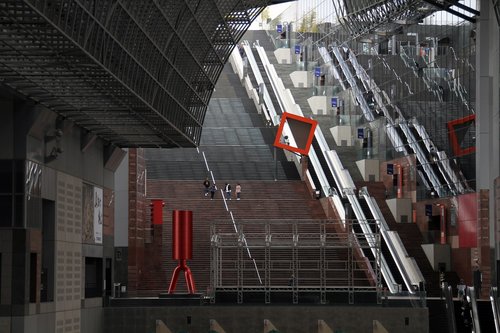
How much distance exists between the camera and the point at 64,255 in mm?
40312

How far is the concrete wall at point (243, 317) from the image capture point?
Result: 4462cm

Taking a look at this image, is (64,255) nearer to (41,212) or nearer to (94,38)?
(41,212)

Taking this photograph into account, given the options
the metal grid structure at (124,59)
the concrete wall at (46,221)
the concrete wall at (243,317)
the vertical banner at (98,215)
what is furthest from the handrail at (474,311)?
the vertical banner at (98,215)

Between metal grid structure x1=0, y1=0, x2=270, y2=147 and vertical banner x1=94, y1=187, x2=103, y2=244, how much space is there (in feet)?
6.57

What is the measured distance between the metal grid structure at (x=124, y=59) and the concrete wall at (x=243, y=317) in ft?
20.0

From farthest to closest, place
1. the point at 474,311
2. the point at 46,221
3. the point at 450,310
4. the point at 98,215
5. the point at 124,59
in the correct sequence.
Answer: the point at 98,215 → the point at 450,310 → the point at 474,311 → the point at 46,221 → the point at 124,59

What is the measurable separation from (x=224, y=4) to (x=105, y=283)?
11127 millimetres

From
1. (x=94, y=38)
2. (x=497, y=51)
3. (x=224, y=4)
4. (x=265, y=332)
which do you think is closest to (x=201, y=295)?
(x=265, y=332)

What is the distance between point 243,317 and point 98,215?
20.5ft

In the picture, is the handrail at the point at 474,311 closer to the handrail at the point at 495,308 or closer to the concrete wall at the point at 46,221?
the handrail at the point at 495,308

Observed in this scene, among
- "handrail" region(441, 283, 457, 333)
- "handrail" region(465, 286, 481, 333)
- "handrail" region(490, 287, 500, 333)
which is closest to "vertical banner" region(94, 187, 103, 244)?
"handrail" region(441, 283, 457, 333)

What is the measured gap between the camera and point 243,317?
4531 cm

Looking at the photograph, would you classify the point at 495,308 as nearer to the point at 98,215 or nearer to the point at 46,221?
the point at 98,215

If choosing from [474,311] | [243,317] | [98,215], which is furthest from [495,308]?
[98,215]
